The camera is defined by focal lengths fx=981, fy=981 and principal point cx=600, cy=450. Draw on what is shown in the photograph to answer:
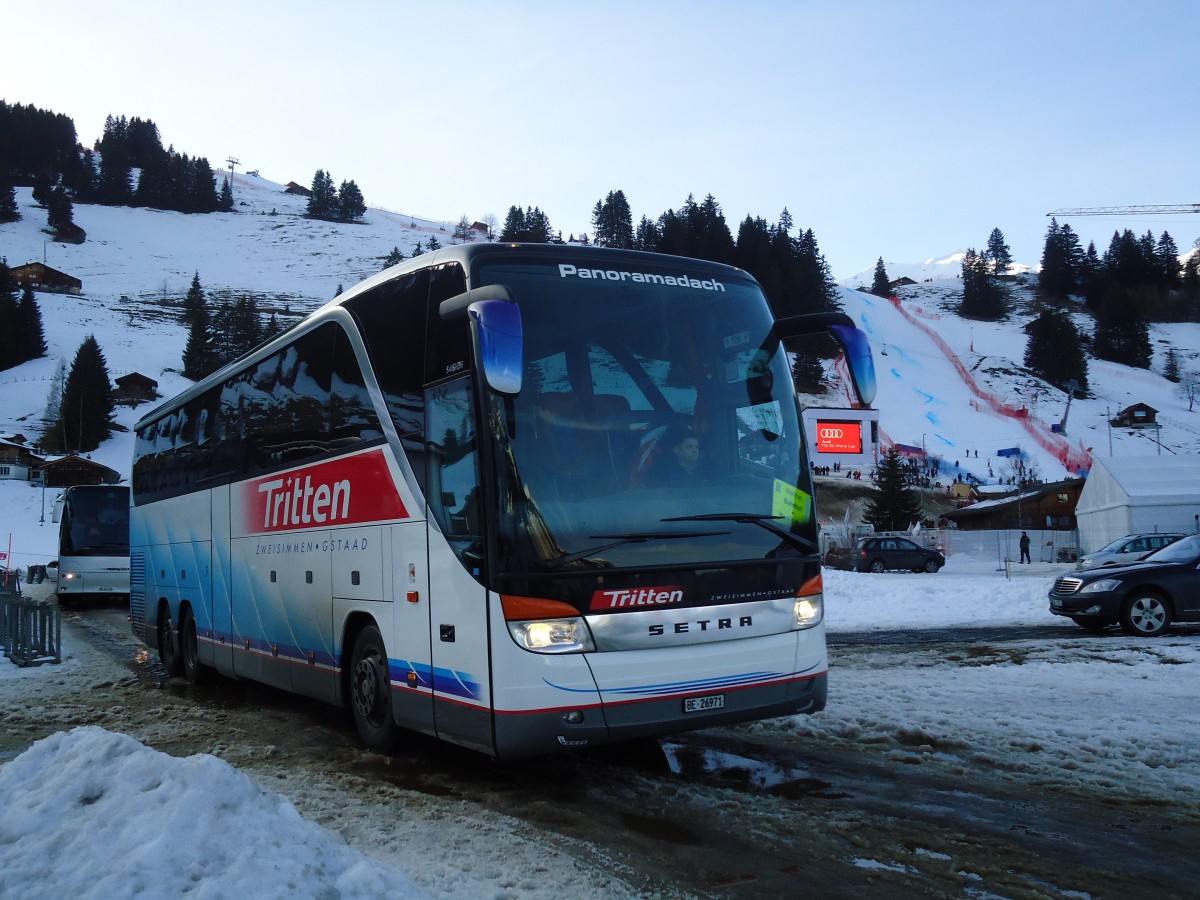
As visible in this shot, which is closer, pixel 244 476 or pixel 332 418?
pixel 332 418

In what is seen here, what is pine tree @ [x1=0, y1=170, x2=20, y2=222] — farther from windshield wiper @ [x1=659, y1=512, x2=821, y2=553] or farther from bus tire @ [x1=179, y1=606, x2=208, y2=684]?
windshield wiper @ [x1=659, y1=512, x2=821, y2=553]

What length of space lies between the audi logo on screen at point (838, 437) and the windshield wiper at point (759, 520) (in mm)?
37580

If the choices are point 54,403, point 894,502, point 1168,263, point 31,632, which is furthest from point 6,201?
point 1168,263

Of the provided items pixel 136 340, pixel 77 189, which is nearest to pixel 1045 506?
pixel 136 340

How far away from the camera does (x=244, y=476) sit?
1009 cm

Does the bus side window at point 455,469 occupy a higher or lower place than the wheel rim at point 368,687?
higher

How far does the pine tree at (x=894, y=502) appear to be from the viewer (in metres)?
67.6

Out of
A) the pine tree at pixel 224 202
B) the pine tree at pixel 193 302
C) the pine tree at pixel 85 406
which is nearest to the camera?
the pine tree at pixel 85 406

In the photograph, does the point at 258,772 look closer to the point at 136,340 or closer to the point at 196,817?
the point at 196,817

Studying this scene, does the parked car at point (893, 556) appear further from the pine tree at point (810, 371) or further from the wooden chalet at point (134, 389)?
the wooden chalet at point (134, 389)

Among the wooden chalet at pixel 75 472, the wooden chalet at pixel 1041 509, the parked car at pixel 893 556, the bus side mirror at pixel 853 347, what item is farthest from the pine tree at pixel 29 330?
the bus side mirror at pixel 853 347

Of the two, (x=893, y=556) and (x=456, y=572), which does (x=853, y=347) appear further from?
(x=893, y=556)

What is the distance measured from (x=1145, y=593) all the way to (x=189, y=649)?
13.1m

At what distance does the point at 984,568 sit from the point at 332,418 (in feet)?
137
